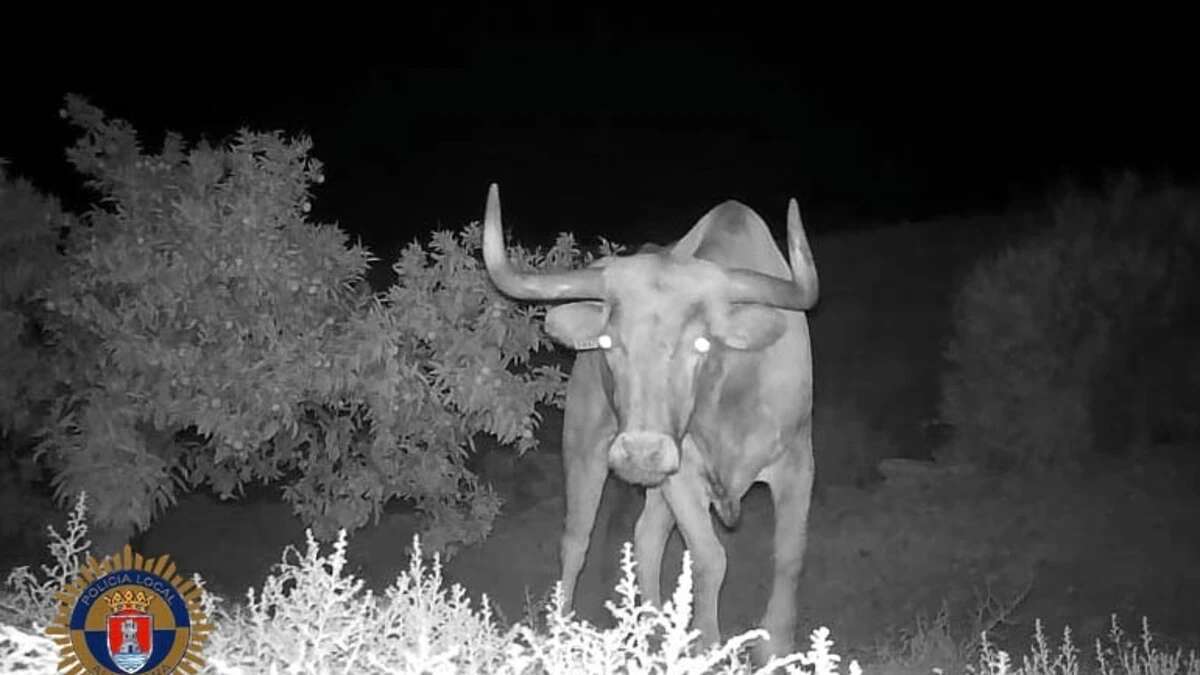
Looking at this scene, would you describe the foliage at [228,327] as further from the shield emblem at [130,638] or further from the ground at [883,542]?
the shield emblem at [130,638]

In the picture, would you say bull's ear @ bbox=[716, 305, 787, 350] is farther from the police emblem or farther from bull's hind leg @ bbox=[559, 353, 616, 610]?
the police emblem

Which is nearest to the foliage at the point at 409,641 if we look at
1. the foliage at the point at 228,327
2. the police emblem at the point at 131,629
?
the police emblem at the point at 131,629

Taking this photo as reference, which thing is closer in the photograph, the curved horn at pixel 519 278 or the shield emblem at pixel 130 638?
the shield emblem at pixel 130 638

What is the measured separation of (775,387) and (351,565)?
5704 millimetres

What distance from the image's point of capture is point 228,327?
9117 millimetres

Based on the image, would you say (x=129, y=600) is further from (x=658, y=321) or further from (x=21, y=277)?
(x=21, y=277)

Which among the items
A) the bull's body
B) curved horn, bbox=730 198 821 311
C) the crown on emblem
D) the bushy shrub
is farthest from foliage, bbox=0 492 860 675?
the bushy shrub

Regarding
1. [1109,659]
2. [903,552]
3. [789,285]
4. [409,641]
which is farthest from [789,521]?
[903,552]

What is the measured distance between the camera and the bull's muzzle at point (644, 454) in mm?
6945

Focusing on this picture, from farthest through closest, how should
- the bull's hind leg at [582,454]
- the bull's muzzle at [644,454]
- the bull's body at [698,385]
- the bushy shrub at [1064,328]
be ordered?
the bushy shrub at [1064,328] < the bull's hind leg at [582,454] < the bull's body at [698,385] < the bull's muzzle at [644,454]

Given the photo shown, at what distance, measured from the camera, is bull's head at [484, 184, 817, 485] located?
23.3ft

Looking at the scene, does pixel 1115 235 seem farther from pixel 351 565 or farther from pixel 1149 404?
pixel 351 565

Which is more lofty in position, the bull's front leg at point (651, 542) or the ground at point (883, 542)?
the ground at point (883, 542)

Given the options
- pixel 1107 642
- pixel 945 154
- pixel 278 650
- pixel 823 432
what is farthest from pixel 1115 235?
pixel 278 650
